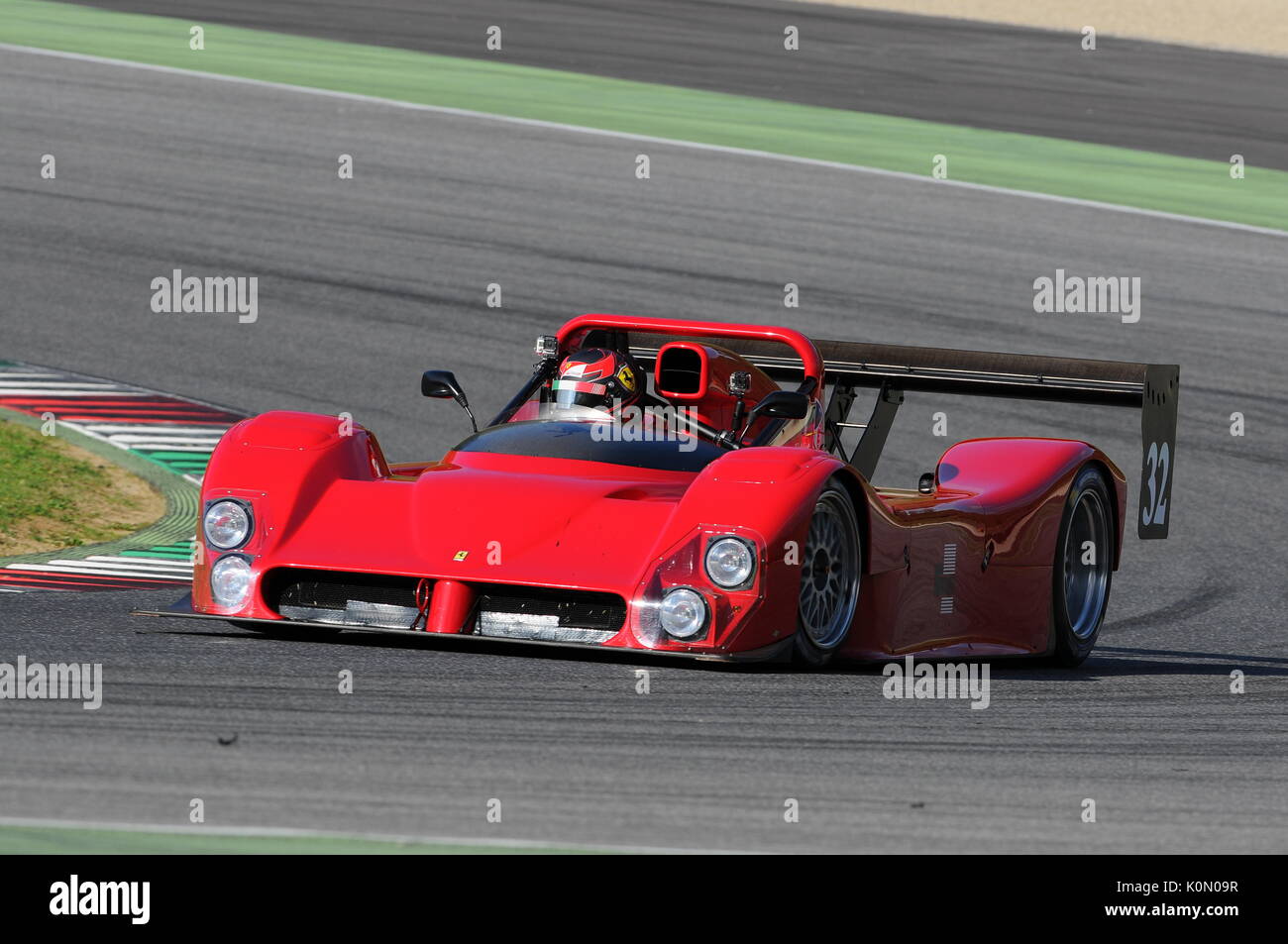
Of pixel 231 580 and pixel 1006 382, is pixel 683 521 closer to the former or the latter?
pixel 231 580

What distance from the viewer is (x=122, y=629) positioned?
860 centimetres

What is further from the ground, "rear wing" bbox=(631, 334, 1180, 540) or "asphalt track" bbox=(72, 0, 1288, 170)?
"asphalt track" bbox=(72, 0, 1288, 170)

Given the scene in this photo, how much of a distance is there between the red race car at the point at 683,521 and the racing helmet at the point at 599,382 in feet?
0.04

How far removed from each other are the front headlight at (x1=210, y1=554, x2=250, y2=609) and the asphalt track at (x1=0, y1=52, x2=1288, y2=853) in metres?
0.20

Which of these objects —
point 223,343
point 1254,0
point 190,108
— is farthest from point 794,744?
point 1254,0

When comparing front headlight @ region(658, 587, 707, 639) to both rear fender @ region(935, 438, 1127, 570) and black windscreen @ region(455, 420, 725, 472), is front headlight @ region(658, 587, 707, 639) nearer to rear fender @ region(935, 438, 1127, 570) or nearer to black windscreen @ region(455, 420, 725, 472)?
black windscreen @ region(455, 420, 725, 472)

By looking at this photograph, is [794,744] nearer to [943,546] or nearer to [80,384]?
[943,546]

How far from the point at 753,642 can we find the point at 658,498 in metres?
0.77

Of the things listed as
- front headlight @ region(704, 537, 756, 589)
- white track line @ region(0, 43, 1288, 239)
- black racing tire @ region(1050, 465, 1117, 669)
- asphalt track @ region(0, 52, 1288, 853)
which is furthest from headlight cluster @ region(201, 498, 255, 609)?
white track line @ region(0, 43, 1288, 239)

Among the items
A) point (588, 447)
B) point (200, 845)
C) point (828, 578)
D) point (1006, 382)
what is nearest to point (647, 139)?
point (1006, 382)

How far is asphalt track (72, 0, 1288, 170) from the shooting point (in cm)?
2695

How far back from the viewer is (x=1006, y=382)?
10477 millimetres

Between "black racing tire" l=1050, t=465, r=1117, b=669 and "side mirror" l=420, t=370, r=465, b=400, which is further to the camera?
"black racing tire" l=1050, t=465, r=1117, b=669

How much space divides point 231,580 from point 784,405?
228cm
